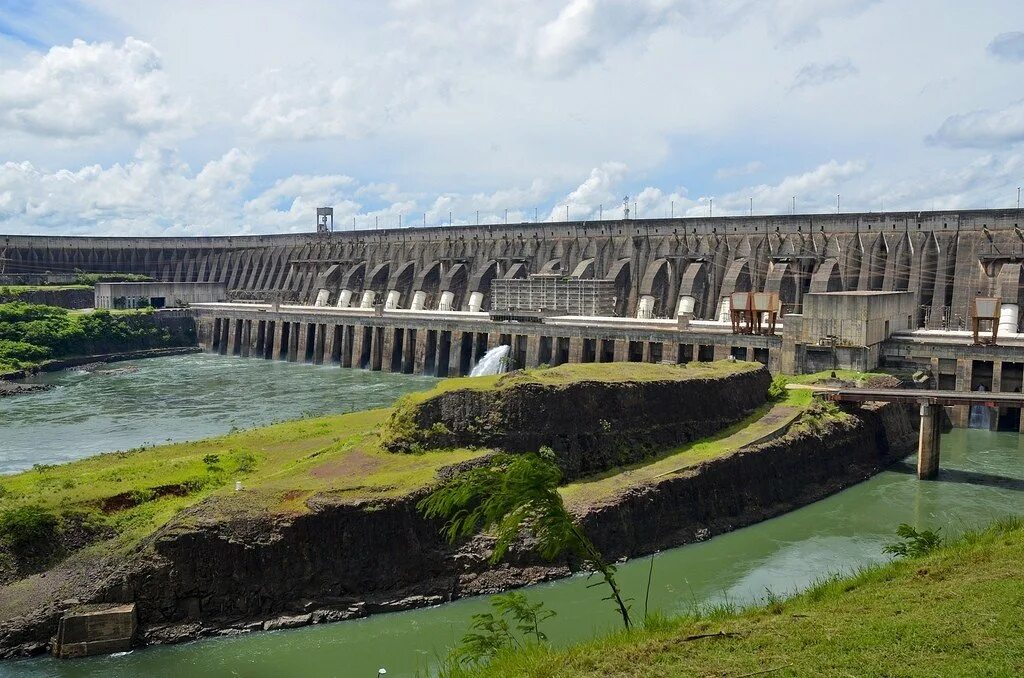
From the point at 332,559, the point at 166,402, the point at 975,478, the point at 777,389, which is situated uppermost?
the point at 777,389

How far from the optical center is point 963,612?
13969 mm

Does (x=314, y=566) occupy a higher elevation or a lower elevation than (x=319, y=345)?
lower

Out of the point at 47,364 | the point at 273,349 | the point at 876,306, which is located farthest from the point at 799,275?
the point at 47,364

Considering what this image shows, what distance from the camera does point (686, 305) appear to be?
6588 cm

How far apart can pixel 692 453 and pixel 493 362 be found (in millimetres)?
29070

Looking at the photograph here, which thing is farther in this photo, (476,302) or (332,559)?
(476,302)

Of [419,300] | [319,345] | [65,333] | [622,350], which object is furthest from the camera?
[419,300]

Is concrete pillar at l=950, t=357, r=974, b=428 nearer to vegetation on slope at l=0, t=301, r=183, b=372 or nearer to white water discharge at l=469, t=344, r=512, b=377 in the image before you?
white water discharge at l=469, t=344, r=512, b=377

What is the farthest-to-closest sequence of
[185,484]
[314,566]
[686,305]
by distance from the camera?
[686,305], [185,484], [314,566]

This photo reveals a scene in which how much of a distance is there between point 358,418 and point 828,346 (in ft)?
79.5

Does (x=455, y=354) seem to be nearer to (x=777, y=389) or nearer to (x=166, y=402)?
(x=166, y=402)

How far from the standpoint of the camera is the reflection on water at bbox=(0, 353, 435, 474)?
43844 millimetres

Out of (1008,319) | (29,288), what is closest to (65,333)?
(29,288)

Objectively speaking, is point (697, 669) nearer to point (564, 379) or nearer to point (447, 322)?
point (564, 379)
